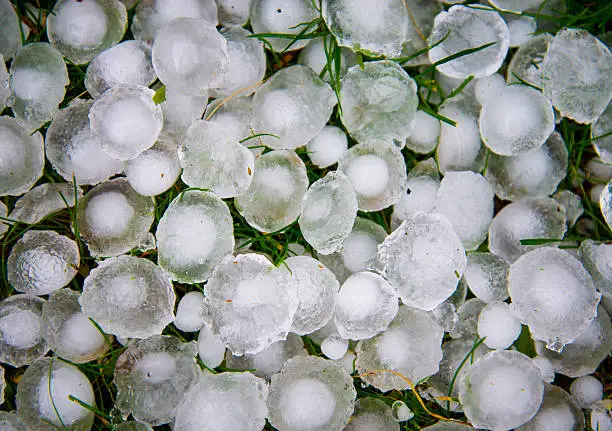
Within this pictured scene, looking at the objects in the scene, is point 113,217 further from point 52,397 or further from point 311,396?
point 311,396

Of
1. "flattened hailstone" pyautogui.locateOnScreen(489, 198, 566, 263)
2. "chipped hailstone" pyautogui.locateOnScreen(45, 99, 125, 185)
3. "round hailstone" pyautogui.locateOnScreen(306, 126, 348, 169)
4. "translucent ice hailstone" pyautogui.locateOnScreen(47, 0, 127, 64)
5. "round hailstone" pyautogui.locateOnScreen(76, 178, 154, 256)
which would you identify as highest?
"translucent ice hailstone" pyautogui.locateOnScreen(47, 0, 127, 64)

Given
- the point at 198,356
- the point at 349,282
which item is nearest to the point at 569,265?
the point at 349,282

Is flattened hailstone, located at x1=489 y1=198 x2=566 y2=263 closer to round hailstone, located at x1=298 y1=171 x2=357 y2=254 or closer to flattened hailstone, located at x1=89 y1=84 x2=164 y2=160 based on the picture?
round hailstone, located at x1=298 y1=171 x2=357 y2=254

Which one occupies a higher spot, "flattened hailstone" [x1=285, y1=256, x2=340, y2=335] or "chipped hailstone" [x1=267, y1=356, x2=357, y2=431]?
"flattened hailstone" [x1=285, y1=256, x2=340, y2=335]

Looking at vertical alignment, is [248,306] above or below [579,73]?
below

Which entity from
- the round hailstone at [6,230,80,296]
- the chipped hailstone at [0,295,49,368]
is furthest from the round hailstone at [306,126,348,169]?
the chipped hailstone at [0,295,49,368]

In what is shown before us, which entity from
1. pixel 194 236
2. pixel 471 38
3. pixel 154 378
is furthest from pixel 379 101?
pixel 154 378

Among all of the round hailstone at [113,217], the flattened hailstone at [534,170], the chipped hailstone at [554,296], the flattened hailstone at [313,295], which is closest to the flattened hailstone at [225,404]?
the flattened hailstone at [313,295]

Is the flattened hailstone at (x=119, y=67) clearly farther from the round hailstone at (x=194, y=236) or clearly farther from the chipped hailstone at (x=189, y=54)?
the round hailstone at (x=194, y=236)
